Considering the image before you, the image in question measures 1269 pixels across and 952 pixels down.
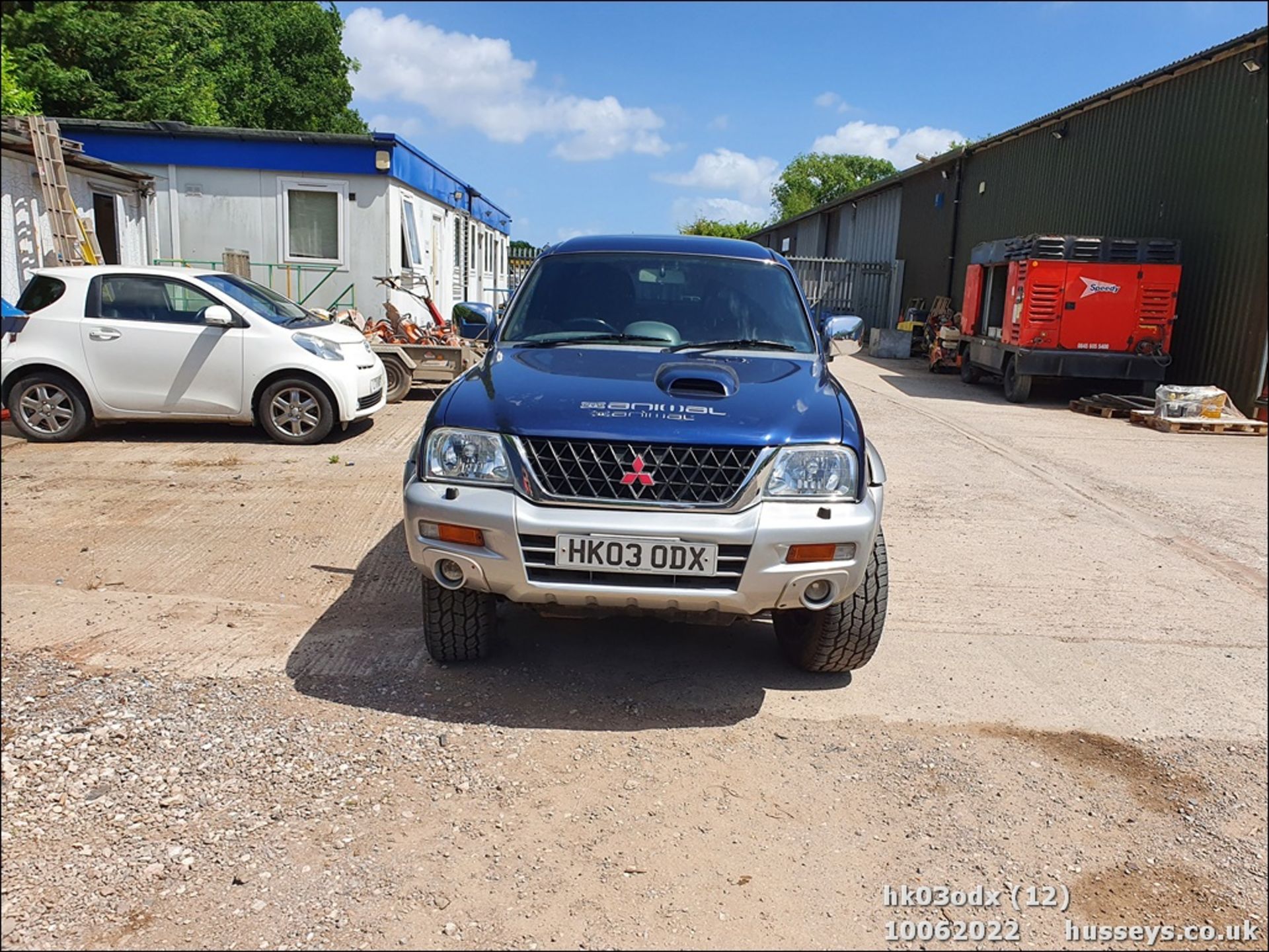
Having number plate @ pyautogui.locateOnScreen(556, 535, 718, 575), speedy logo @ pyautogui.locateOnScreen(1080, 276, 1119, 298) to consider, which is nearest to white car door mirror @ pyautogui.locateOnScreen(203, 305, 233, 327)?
number plate @ pyautogui.locateOnScreen(556, 535, 718, 575)

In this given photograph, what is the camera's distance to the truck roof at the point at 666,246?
5250 millimetres

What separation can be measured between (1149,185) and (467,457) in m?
14.6

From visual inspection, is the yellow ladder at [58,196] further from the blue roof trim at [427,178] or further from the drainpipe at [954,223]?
the drainpipe at [954,223]

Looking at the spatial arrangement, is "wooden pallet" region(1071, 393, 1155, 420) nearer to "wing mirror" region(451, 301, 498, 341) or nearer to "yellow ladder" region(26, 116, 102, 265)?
"wing mirror" region(451, 301, 498, 341)

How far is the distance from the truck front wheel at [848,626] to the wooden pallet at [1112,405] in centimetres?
1035

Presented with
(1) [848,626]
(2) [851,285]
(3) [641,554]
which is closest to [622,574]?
(3) [641,554]

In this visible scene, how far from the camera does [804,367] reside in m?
4.35

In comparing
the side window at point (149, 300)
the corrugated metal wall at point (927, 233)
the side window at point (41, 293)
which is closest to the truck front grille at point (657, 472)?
the side window at point (149, 300)

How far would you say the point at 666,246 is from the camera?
5270 millimetres

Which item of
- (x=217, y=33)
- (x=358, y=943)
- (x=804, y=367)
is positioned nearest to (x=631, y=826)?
(x=358, y=943)

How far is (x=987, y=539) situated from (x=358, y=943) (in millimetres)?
5287

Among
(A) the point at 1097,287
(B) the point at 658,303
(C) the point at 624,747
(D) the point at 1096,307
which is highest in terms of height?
(A) the point at 1097,287

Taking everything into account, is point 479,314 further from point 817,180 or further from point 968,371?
point 817,180

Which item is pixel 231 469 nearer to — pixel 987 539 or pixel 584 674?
pixel 584 674
